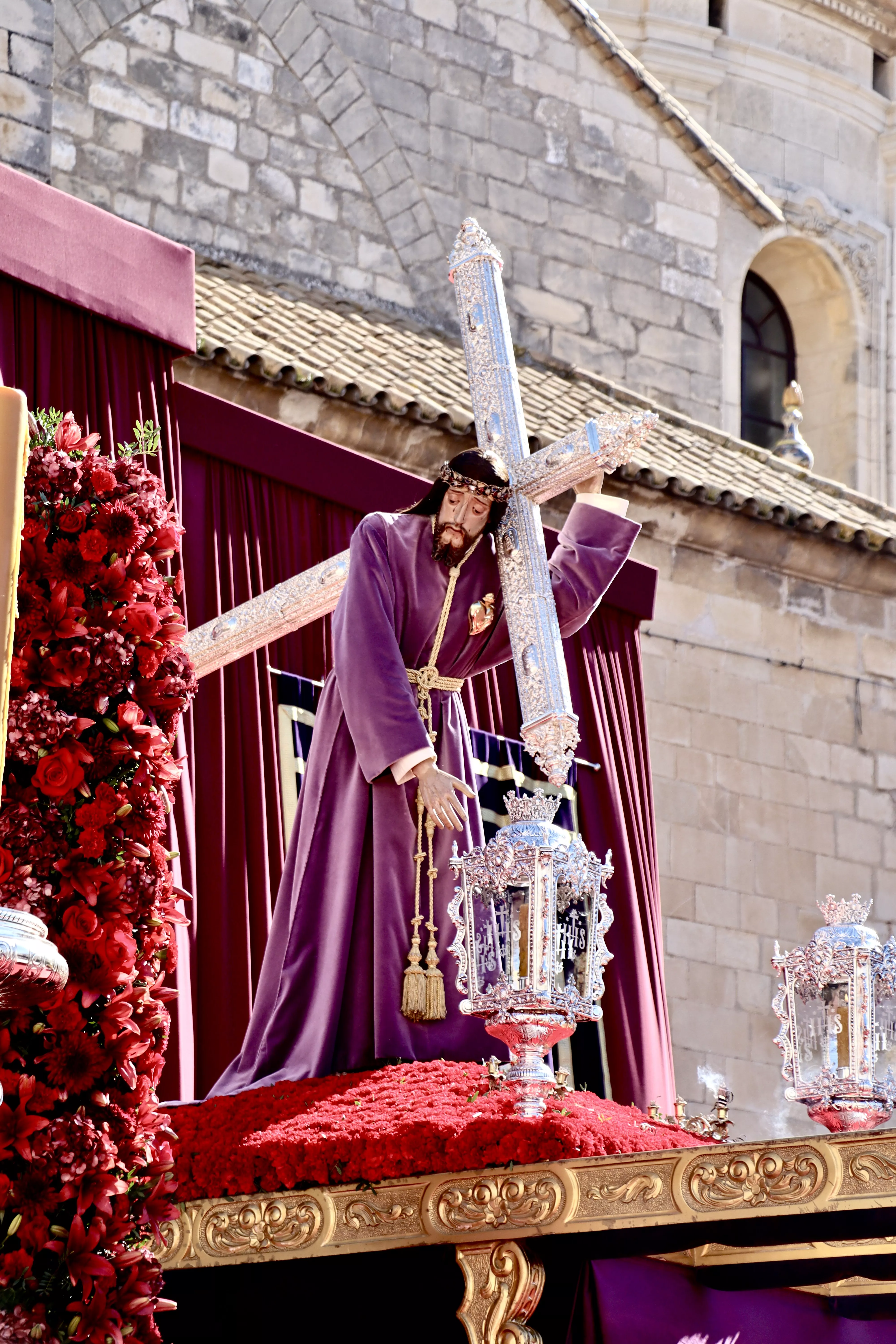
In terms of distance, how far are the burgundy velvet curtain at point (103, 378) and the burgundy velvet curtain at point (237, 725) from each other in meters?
0.17

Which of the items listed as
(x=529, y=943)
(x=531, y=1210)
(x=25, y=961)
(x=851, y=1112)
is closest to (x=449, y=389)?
(x=851, y=1112)

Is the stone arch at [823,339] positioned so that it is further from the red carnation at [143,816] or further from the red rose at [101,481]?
the red carnation at [143,816]

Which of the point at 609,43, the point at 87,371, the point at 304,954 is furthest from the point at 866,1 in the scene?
the point at 304,954

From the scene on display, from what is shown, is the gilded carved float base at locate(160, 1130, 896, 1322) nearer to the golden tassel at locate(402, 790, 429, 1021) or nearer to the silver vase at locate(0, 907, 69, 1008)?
the golden tassel at locate(402, 790, 429, 1021)

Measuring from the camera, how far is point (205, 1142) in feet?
16.5

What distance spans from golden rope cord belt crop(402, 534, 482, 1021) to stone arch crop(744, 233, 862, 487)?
13.0 metres

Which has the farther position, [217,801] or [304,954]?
[217,801]

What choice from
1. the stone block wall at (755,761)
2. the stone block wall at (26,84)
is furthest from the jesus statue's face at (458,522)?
the stone block wall at (755,761)

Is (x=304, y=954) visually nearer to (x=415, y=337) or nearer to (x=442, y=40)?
(x=415, y=337)

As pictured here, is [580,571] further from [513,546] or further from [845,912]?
[845,912]

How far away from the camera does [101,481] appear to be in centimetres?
452

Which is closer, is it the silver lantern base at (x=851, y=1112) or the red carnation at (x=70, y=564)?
the red carnation at (x=70, y=564)

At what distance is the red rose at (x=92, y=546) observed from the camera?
4.43 m

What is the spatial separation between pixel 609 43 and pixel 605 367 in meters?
2.11
